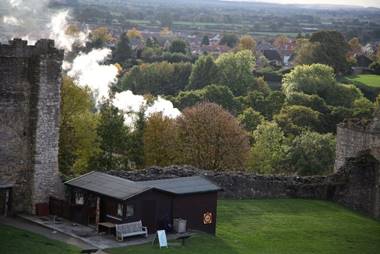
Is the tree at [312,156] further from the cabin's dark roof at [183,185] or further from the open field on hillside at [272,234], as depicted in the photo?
the cabin's dark roof at [183,185]

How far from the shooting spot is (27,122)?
3147cm

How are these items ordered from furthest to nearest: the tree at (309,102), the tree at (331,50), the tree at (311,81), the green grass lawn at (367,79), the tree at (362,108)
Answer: the tree at (331,50) → the green grass lawn at (367,79) → the tree at (311,81) → the tree at (309,102) → the tree at (362,108)

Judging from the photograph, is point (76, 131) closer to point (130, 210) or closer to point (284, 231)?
point (284, 231)

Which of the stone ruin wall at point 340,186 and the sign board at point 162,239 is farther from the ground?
the sign board at point 162,239

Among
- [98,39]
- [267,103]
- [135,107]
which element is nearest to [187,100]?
[267,103]

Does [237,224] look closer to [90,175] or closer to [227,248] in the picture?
[227,248]

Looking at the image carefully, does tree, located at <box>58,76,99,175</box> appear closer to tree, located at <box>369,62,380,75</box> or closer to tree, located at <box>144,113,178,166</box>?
tree, located at <box>144,113,178,166</box>

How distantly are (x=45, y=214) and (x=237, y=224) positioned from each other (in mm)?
7276

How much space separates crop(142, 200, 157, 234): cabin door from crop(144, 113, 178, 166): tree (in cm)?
2438

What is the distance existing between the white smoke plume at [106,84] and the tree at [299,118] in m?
9.96

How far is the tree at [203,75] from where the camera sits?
117 meters

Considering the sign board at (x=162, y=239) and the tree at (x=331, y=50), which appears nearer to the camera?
the sign board at (x=162, y=239)

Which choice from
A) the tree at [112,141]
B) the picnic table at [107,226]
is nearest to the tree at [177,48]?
the tree at [112,141]

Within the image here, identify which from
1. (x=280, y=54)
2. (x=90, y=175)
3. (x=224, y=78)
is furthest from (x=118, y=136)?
(x=280, y=54)
